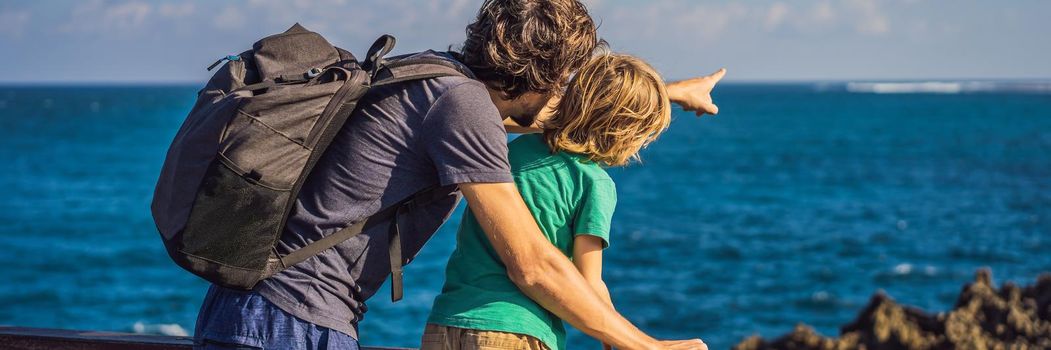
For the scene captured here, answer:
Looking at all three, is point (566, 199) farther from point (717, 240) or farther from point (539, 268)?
point (717, 240)

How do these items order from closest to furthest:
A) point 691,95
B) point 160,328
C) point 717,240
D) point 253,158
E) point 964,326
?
point 253,158
point 691,95
point 964,326
point 160,328
point 717,240

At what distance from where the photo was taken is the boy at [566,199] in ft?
8.06

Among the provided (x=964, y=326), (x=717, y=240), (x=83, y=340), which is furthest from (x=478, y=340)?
(x=717, y=240)

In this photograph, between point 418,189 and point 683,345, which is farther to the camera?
point 683,345

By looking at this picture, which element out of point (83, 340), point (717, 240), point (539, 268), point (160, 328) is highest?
point (160, 328)

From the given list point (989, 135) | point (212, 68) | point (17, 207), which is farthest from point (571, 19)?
point (989, 135)

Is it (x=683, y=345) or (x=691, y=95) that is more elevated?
(x=691, y=95)

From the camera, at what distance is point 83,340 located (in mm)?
3105

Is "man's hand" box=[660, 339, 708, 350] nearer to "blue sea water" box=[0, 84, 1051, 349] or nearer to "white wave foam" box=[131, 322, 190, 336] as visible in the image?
"blue sea water" box=[0, 84, 1051, 349]

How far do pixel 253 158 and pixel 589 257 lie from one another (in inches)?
32.2

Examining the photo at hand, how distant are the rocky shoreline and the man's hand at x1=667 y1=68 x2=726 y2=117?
6280mm

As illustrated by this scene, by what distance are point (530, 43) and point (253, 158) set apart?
664mm

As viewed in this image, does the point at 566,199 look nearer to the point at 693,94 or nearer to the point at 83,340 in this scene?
the point at 693,94

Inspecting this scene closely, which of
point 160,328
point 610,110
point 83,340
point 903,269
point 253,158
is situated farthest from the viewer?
point 903,269
